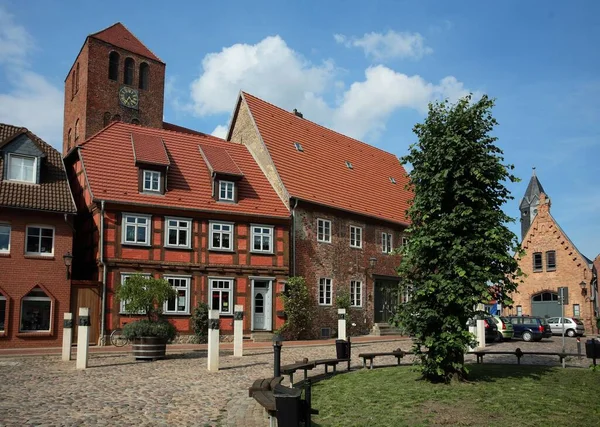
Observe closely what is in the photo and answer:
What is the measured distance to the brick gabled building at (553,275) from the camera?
43.8 m

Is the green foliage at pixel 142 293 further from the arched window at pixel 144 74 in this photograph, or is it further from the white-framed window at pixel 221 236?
the arched window at pixel 144 74

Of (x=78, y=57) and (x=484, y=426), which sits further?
(x=78, y=57)

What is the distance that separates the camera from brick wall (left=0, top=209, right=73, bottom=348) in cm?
Answer: 2370

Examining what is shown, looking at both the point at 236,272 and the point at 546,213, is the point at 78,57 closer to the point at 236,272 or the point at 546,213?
the point at 236,272

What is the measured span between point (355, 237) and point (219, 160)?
28.2 feet

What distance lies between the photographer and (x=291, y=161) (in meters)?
32.6

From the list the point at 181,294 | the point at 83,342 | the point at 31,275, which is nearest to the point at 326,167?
the point at 181,294

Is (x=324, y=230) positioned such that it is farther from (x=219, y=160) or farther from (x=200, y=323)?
(x=200, y=323)

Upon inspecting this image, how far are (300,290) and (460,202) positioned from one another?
16.5m

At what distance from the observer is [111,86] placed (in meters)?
42.9

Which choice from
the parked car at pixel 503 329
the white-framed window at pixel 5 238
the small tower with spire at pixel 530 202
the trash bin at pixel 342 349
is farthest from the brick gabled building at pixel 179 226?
the small tower with spire at pixel 530 202

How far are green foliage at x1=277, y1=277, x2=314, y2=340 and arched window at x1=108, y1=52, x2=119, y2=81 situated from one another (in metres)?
23.3

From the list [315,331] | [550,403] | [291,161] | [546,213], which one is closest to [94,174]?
[291,161]

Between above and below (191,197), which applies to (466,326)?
below
